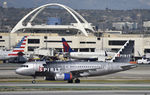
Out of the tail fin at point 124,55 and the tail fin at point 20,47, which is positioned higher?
the tail fin at point 20,47

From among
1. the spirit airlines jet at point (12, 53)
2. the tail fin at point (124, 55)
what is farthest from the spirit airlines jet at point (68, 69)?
the spirit airlines jet at point (12, 53)

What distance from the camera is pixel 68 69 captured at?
255 feet

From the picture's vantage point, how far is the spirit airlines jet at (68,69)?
76.1m

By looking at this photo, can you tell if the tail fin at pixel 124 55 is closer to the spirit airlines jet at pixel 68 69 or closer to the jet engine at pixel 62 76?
the spirit airlines jet at pixel 68 69

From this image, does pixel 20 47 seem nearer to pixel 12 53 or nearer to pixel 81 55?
pixel 12 53

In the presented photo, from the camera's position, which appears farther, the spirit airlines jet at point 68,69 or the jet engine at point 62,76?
the spirit airlines jet at point 68,69

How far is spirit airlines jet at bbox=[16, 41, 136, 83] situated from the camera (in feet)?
250

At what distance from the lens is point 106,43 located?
7446 inches

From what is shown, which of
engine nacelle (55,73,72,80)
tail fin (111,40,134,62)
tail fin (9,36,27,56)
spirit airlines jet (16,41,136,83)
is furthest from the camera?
tail fin (9,36,27,56)

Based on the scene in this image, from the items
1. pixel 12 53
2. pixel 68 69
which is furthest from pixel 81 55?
pixel 68 69

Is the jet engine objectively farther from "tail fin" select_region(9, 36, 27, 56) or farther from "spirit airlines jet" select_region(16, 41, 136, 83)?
"tail fin" select_region(9, 36, 27, 56)

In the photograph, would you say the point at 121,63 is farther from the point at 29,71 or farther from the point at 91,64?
the point at 29,71

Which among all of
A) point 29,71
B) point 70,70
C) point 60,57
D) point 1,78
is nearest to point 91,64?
point 70,70

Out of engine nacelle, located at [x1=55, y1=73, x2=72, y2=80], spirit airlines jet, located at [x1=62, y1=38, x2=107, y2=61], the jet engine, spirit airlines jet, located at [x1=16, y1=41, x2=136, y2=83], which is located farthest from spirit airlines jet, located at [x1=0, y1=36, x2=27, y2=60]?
engine nacelle, located at [x1=55, y1=73, x2=72, y2=80]
